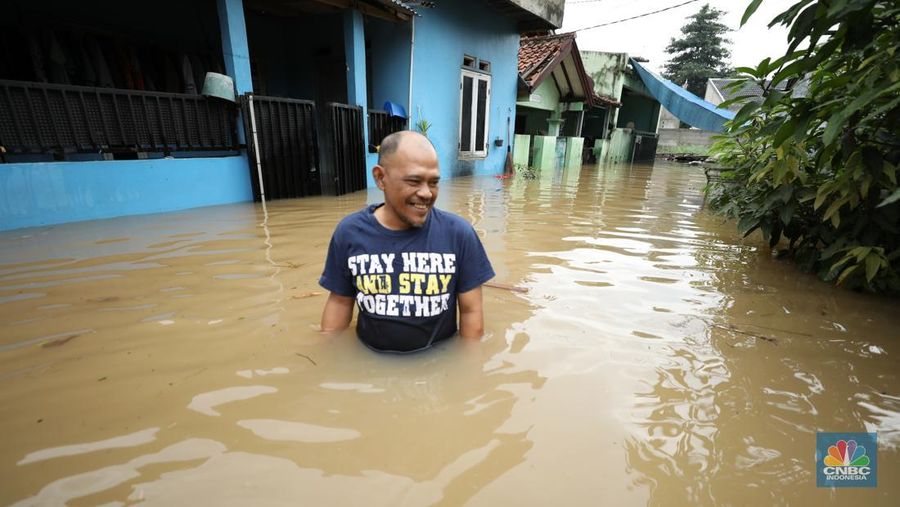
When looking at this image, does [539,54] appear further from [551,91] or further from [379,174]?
[379,174]

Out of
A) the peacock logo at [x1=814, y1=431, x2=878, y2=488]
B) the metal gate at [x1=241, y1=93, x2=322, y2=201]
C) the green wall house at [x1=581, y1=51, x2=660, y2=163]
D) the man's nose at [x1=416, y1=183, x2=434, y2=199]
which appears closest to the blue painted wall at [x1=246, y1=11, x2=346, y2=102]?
the metal gate at [x1=241, y1=93, x2=322, y2=201]

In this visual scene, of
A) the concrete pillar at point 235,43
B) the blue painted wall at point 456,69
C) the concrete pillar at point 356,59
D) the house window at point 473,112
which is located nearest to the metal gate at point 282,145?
the concrete pillar at point 235,43

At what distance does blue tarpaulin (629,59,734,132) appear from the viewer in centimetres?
1581

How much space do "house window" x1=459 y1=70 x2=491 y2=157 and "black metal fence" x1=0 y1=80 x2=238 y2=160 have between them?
6141 millimetres

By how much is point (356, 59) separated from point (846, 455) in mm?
8278

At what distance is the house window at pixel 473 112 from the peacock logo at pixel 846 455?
10323mm

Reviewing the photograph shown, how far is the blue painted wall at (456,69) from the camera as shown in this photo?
942 centimetres

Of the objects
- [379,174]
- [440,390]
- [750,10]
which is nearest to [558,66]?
[750,10]

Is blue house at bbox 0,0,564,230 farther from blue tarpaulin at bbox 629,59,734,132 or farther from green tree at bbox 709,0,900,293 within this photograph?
blue tarpaulin at bbox 629,59,734,132

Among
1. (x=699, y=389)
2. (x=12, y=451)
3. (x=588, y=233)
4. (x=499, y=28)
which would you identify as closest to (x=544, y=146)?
(x=499, y=28)

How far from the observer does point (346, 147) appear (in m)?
7.68

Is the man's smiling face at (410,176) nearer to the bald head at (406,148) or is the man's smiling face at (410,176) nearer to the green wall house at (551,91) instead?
the bald head at (406,148)

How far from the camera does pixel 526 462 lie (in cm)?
160

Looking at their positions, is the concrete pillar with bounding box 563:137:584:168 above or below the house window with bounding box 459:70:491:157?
below
